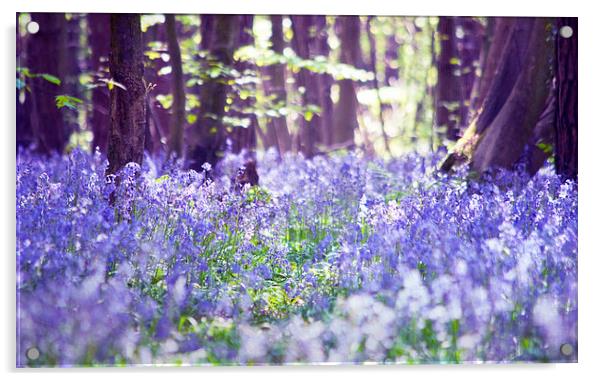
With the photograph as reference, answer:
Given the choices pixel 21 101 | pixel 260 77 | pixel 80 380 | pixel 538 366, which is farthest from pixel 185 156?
pixel 538 366

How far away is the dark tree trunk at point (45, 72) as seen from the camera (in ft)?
13.8

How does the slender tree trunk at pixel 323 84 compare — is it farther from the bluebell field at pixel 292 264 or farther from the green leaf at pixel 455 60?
the green leaf at pixel 455 60

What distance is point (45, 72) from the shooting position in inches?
167

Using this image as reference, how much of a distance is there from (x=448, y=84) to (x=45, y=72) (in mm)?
2449

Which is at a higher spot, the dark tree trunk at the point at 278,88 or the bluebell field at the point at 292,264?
the dark tree trunk at the point at 278,88

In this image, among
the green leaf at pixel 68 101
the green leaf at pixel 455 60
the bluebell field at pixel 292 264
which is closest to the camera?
the bluebell field at pixel 292 264

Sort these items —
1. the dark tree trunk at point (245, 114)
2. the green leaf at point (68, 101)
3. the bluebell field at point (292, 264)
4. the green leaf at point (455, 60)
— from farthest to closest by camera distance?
the green leaf at point (455, 60) < the dark tree trunk at point (245, 114) < the green leaf at point (68, 101) < the bluebell field at point (292, 264)

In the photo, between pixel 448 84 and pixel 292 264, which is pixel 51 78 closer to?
pixel 292 264

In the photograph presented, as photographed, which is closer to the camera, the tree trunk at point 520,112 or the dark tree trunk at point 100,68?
the dark tree trunk at point 100,68

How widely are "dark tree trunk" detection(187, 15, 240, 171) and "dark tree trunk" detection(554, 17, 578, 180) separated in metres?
2.03

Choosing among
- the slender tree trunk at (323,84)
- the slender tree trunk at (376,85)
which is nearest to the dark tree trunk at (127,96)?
the slender tree trunk at (323,84)

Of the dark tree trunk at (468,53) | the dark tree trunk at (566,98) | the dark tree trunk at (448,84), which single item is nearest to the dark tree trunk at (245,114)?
the dark tree trunk at (448,84)

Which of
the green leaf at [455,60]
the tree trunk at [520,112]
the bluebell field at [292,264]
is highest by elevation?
the green leaf at [455,60]

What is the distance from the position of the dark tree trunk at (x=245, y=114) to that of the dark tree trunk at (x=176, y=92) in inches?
13.1
